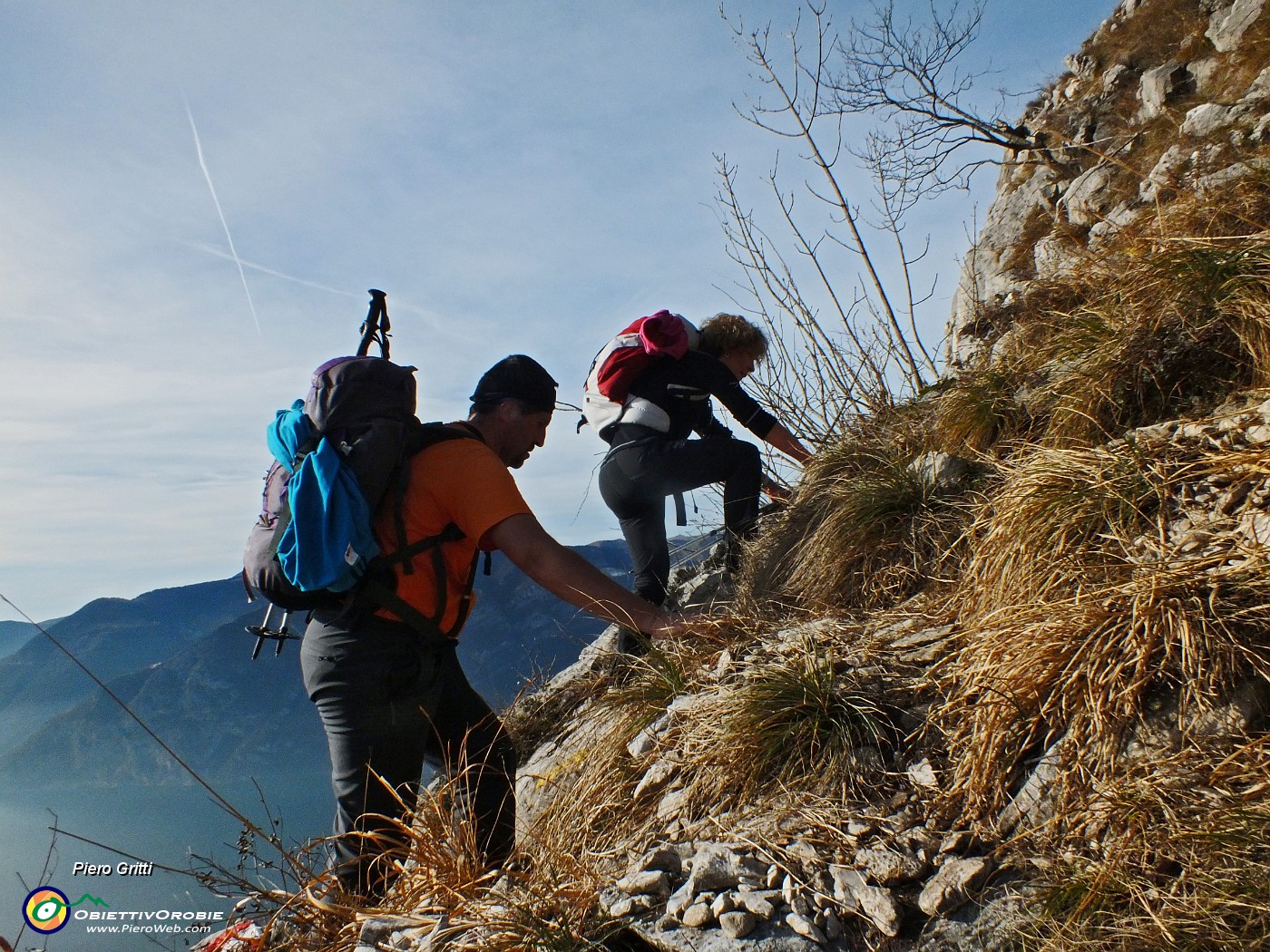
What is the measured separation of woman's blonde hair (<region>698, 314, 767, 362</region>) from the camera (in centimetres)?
511

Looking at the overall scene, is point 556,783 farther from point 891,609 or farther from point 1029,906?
point 1029,906

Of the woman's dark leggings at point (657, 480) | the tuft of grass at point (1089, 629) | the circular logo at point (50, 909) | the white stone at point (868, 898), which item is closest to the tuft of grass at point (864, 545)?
the woman's dark leggings at point (657, 480)

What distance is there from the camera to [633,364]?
15.1 ft

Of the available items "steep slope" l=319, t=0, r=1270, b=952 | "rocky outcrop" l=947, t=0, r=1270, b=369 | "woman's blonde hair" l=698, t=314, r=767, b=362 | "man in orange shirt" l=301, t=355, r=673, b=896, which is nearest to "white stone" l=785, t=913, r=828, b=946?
"steep slope" l=319, t=0, r=1270, b=952

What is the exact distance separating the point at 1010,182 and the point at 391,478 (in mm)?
11946

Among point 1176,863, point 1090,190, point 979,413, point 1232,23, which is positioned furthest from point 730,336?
point 1232,23

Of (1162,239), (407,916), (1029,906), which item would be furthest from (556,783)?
(1162,239)

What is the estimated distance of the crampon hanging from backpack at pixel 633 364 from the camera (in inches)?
179

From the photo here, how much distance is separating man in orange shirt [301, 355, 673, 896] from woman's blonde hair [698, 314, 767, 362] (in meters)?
2.27

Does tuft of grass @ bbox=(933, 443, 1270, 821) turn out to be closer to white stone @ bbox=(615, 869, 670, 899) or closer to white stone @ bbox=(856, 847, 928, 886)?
white stone @ bbox=(856, 847, 928, 886)

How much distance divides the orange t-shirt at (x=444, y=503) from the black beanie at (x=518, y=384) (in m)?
0.56

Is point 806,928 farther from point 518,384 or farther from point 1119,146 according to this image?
point 1119,146

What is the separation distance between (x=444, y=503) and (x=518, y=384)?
794 millimetres

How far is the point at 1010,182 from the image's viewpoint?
39.4 ft
